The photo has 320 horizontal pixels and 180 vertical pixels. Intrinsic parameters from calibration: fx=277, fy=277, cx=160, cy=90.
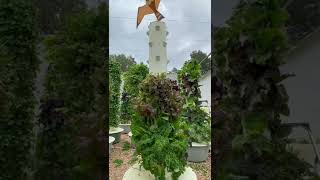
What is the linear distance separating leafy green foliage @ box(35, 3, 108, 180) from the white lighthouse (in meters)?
5.00

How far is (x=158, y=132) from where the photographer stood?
10.1ft

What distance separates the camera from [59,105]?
1828 millimetres

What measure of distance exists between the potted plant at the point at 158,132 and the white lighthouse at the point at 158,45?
144 inches

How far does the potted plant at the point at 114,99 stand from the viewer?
6.72 metres

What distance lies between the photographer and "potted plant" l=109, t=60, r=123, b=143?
22.0 ft

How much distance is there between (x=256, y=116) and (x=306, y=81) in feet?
1.29

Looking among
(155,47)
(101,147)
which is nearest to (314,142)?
(101,147)

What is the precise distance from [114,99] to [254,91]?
6.08 metres

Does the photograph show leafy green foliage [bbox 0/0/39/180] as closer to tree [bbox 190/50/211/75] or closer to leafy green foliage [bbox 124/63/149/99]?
tree [bbox 190/50/211/75]

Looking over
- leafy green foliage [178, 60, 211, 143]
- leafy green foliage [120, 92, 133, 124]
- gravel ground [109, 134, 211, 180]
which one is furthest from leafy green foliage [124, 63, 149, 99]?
leafy green foliage [178, 60, 211, 143]

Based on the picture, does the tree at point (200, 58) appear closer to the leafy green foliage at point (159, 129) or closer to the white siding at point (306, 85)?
the leafy green foliage at point (159, 129)

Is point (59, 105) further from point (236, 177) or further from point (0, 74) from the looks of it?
point (236, 177)

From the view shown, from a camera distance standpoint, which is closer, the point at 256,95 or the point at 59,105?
the point at 256,95

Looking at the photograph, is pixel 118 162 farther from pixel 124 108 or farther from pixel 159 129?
pixel 124 108
